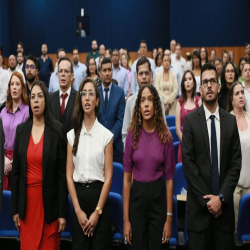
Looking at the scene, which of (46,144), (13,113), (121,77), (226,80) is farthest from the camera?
(121,77)

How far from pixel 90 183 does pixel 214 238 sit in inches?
37.0

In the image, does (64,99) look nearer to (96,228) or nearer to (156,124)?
(156,124)

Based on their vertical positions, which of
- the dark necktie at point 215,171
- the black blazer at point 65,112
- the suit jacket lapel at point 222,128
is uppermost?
the black blazer at point 65,112

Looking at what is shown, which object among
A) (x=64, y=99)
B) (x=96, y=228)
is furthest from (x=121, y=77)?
(x=96, y=228)

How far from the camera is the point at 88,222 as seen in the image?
2.79 metres

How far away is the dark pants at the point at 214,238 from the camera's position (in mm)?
2686

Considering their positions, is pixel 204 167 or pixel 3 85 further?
pixel 3 85

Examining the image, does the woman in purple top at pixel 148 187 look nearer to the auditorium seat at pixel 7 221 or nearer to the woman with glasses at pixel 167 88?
the auditorium seat at pixel 7 221

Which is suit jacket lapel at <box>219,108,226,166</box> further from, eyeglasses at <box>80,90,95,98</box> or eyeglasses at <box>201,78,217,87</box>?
eyeglasses at <box>80,90,95,98</box>

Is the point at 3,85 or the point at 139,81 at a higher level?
the point at 3,85

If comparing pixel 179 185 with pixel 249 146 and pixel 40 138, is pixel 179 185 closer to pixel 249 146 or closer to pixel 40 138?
pixel 249 146

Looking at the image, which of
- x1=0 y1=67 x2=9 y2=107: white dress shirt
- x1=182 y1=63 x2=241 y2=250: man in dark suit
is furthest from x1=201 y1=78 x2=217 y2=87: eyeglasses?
x1=0 y1=67 x2=9 y2=107: white dress shirt

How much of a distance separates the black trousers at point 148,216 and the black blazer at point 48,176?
547 millimetres

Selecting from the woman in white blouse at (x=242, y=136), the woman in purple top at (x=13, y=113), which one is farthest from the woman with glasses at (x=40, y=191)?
the woman in white blouse at (x=242, y=136)
